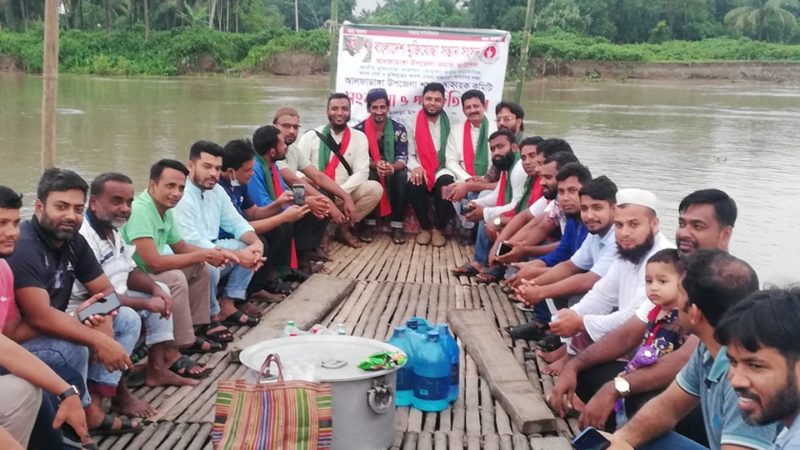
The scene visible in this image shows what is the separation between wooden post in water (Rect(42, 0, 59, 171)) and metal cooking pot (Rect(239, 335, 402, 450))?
2423 mm

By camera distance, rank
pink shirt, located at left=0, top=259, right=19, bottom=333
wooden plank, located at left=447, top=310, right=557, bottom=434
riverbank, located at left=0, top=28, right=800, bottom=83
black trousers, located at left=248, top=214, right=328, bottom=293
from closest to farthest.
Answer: pink shirt, located at left=0, top=259, right=19, bottom=333, wooden plank, located at left=447, top=310, right=557, bottom=434, black trousers, located at left=248, top=214, right=328, bottom=293, riverbank, located at left=0, top=28, right=800, bottom=83

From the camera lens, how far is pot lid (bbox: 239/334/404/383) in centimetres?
297

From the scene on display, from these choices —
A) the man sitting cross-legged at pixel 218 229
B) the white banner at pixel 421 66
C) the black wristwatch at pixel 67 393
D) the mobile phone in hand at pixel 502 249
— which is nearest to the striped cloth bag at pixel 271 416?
the black wristwatch at pixel 67 393

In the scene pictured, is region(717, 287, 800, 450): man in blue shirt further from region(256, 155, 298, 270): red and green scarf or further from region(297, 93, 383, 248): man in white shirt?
region(297, 93, 383, 248): man in white shirt

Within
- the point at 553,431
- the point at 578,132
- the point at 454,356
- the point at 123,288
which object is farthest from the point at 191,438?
the point at 578,132

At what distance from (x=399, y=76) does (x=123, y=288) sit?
15.2ft

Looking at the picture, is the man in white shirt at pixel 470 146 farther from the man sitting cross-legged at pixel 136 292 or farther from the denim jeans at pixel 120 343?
the denim jeans at pixel 120 343

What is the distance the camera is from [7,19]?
43.8 m

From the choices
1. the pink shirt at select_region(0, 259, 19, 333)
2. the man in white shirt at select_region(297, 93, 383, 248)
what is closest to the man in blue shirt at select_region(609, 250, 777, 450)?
the pink shirt at select_region(0, 259, 19, 333)

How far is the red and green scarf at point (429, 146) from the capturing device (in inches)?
284

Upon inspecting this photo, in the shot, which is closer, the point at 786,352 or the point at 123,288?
the point at 786,352

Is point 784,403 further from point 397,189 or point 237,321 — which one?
point 397,189

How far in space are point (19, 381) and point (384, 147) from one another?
481 cm

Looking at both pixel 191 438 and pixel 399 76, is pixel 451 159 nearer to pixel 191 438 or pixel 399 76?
Result: pixel 399 76
